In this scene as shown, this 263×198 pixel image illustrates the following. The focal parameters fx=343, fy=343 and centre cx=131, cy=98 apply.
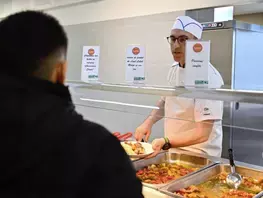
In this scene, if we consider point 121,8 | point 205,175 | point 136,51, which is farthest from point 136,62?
point 121,8

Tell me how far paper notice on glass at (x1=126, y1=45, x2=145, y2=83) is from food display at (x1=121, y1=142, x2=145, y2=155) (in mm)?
398

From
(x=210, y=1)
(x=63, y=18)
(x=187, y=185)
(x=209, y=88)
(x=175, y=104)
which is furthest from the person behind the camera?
(x=63, y=18)

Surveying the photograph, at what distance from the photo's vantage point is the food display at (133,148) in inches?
71.6

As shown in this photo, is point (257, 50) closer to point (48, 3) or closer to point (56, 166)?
point (48, 3)

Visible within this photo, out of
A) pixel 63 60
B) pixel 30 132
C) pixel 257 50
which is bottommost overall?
pixel 30 132

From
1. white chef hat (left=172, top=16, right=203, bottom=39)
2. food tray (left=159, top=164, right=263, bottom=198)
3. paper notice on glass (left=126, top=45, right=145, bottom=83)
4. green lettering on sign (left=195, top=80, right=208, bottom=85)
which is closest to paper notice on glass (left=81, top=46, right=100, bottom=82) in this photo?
paper notice on glass (left=126, top=45, right=145, bottom=83)

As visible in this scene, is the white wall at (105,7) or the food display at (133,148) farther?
the white wall at (105,7)

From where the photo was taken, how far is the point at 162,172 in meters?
1.74

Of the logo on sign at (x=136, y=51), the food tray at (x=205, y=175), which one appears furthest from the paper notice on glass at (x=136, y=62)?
the food tray at (x=205, y=175)

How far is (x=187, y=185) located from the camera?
155 cm

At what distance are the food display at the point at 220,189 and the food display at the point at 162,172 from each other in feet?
0.38

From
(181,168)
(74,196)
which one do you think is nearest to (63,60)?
(74,196)

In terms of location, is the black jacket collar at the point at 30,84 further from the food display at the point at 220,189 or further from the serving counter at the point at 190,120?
the food display at the point at 220,189

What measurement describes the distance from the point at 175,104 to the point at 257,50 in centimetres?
143
